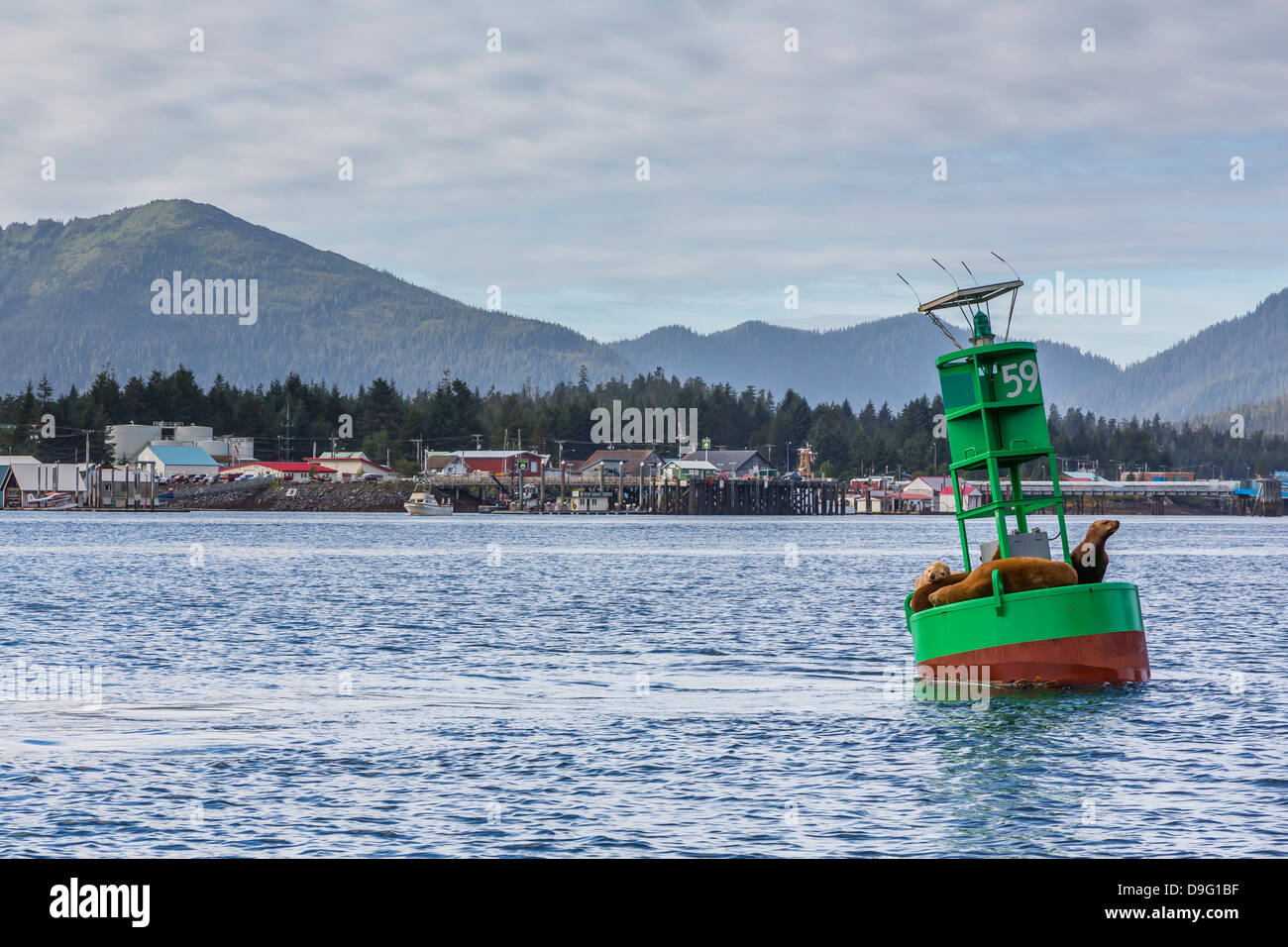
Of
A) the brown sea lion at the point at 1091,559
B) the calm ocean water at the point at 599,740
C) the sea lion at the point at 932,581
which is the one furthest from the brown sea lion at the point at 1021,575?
the calm ocean water at the point at 599,740

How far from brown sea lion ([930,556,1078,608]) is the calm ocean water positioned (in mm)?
2612

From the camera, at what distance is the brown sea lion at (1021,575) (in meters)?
26.0

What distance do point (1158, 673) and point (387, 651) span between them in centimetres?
2161

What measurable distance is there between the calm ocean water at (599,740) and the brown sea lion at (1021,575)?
8.57ft

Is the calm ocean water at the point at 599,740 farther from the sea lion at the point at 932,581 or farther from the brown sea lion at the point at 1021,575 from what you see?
the brown sea lion at the point at 1021,575

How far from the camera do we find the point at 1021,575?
85.5 feet

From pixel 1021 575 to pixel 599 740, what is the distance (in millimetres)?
8717

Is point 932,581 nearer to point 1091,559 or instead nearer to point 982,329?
point 1091,559

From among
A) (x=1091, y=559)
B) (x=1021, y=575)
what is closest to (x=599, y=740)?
(x=1021, y=575)

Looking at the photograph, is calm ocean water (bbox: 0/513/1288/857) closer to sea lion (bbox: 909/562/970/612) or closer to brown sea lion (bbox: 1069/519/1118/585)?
sea lion (bbox: 909/562/970/612)

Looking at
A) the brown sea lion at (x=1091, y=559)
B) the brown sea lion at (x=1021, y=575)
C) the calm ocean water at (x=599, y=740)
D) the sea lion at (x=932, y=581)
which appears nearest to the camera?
the calm ocean water at (x=599, y=740)

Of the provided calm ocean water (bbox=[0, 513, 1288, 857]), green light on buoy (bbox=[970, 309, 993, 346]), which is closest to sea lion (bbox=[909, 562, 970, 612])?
calm ocean water (bbox=[0, 513, 1288, 857])

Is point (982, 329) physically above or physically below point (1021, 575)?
above
